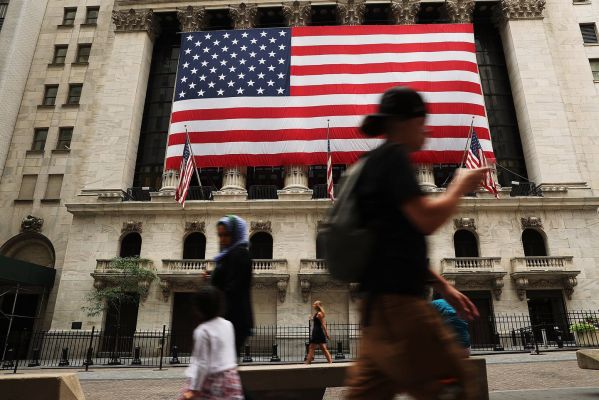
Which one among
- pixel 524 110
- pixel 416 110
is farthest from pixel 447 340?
pixel 524 110

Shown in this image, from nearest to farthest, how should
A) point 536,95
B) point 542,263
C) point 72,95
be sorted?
point 542,263 < point 536,95 < point 72,95

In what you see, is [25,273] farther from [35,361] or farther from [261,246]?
[261,246]

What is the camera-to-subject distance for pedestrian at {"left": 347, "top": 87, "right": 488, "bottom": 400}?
1955 mm

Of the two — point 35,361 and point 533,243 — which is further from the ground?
point 533,243

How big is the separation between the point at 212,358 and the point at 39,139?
32.0 metres

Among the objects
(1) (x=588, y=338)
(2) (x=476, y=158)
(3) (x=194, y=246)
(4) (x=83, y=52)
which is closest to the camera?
(1) (x=588, y=338)

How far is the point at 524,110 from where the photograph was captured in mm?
27141

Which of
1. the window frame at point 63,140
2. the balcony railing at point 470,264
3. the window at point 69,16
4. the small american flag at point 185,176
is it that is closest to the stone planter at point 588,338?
the balcony railing at point 470,264


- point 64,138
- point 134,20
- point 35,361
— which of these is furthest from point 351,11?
point 35,361

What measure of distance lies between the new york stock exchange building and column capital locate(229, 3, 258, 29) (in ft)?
0.25

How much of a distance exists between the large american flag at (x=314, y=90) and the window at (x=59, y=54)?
1099 cm

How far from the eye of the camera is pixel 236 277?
4.14m

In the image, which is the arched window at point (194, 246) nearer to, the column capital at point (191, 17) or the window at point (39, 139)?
the window at point (39, 139)

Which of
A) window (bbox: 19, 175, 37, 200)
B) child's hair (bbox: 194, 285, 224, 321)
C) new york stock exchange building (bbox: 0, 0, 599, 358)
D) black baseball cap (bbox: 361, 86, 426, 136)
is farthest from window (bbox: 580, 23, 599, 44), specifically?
window (bbox: 19, 175, 37, 200)
